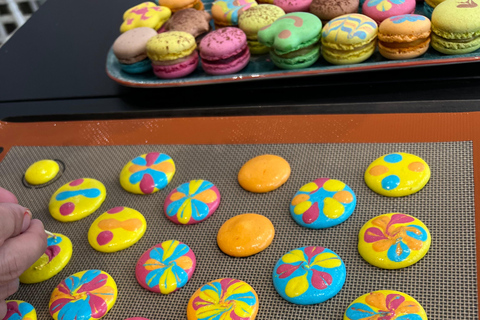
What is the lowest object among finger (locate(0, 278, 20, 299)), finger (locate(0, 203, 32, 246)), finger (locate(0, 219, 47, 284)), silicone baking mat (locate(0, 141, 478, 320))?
silicone baking mat (locate(0, 141, 478, 320))

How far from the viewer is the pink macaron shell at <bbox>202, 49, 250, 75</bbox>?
93cm

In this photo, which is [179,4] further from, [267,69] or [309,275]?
[309,275]

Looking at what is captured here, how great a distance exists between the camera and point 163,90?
0.99 m

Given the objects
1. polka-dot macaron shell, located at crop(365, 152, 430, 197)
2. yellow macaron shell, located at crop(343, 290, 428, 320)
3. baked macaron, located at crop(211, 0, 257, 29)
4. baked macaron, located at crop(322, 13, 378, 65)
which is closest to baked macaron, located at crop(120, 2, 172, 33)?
baked macaron, located at crop(211, 0, 257, 29)

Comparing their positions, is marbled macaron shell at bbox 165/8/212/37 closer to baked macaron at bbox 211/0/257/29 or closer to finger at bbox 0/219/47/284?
baked macaron at bbox 211/0/257/29

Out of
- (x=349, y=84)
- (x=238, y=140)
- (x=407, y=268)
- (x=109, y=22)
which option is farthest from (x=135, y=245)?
(x=109, y=22)

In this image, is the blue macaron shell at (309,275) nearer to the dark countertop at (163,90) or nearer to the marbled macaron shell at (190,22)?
the dark countertop at (163,90)

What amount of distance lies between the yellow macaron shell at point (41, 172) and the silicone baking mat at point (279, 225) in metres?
0.02

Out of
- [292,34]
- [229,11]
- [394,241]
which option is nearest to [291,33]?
[292,34]

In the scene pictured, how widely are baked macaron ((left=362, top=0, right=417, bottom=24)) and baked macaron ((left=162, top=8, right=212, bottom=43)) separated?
0.35 meters

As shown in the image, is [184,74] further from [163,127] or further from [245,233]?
[245,233]

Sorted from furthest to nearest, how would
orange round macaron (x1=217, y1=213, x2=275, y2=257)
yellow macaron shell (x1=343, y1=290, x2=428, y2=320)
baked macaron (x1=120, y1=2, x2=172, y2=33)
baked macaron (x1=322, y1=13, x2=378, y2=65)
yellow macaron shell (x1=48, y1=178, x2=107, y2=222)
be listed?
baked macaron (x1=120, y1=2, x2=172, y2=33) < baked macaron (x1=322, y1=13, x2=378, y2=65) < yellow macaron shell (x1=48, y1=178, x2=107, y2=222) < orange round macaron (x1=217, y1=213, x2=275, y2=257) < yellow macaron shell (x1=343, y1=290, x2=428, y2=320)

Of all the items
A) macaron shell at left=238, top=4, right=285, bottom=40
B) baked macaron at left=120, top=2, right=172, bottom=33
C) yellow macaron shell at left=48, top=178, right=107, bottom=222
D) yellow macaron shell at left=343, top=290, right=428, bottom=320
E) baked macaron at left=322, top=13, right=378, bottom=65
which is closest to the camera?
yellow macaron shell at left=343, top=290, right=428, bottom=320

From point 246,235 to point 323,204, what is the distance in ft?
0.38
